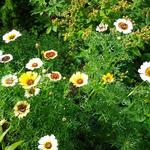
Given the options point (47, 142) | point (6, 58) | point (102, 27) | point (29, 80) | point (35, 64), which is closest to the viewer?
point (47, 142)

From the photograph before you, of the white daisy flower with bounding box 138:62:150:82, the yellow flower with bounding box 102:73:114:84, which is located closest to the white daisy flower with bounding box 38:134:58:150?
the yellow flower with bounding box 102:73:114:84

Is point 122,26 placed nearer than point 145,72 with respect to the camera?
No

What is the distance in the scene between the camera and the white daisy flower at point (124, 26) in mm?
3217

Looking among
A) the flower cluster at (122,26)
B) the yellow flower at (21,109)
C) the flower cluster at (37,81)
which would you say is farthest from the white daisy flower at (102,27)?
the yellow flower at (21,109)

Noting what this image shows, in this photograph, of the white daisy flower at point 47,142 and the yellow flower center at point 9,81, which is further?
the yellow flower center at point 9,81

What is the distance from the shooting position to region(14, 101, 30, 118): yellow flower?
2.75 m

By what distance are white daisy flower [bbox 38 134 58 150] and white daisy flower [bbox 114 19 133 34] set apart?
91cm

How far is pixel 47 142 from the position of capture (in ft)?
8.95

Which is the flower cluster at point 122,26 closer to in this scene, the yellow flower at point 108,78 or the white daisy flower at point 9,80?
the yellow flower at point 108,78

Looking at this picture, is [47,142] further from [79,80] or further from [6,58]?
[6,58]

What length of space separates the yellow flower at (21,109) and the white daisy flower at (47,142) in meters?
0.18

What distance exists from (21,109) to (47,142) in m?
0.24

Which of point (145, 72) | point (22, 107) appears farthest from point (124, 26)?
point (22, 107)

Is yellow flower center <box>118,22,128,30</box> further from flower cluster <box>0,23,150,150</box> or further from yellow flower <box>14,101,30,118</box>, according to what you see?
yellow flower <box>14,101,30,118</box>
